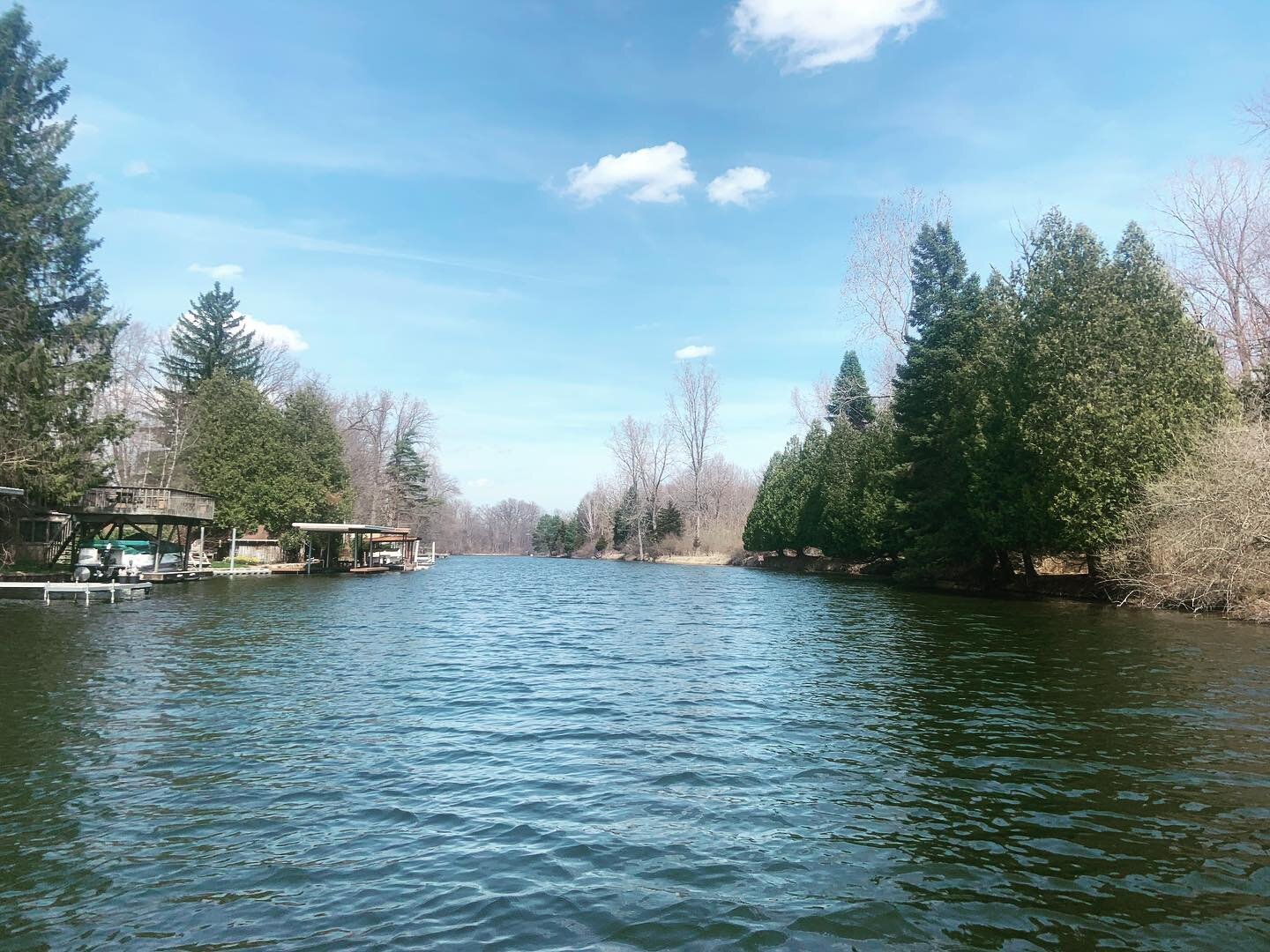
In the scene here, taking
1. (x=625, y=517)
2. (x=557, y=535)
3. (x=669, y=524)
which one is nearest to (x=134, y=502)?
(x=669, y=524)

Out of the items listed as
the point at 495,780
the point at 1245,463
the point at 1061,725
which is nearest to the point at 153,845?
the point at 495,780

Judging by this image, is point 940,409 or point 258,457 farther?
point 258,457

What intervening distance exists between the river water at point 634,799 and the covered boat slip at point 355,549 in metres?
36.2

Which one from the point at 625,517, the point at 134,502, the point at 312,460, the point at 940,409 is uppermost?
the point at 940,409

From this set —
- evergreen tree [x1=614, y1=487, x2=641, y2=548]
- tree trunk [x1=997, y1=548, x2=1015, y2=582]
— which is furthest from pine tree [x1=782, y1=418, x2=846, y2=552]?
evergreen tree [x1=614, y1=487, x2=641, y2=548]

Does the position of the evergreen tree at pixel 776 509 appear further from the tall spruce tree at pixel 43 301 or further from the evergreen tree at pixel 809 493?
the tall spruce tree at pixel 43 301

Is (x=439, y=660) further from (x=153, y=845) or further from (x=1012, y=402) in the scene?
(x=1012, y=402)

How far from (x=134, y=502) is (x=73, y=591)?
875 centimetres

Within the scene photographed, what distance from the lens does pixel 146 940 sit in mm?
5172

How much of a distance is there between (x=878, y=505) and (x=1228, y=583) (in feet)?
88.9

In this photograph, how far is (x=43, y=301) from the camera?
3161 centimetres

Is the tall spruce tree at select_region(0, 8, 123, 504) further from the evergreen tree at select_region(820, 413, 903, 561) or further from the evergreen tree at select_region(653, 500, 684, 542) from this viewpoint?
the evergreen tree at select_region(653, 500, 684, 542)

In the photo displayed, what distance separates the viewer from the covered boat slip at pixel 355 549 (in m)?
52.6

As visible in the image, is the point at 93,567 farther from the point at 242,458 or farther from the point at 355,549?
the point at 355,549
